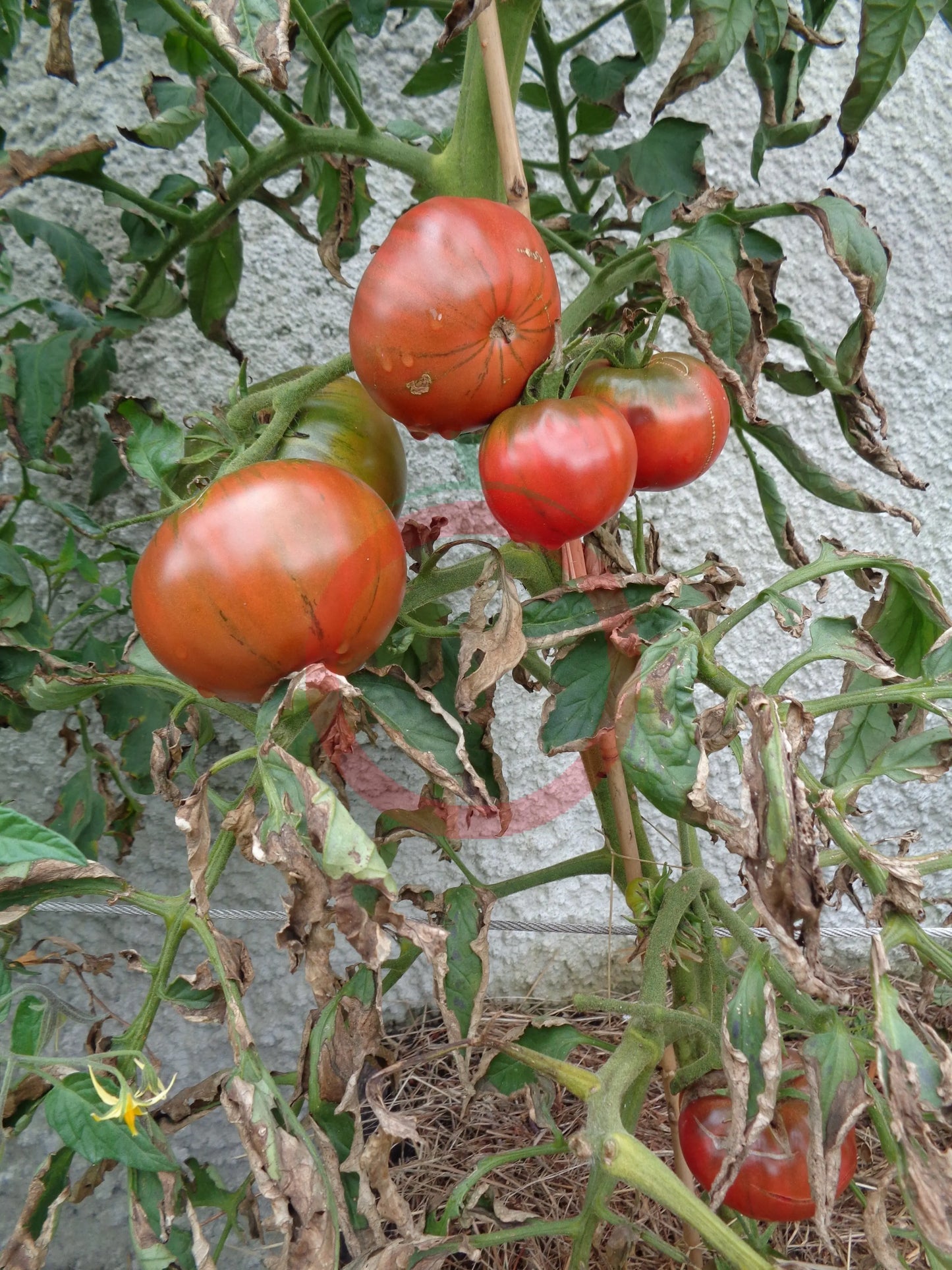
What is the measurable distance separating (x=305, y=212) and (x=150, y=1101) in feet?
2.98

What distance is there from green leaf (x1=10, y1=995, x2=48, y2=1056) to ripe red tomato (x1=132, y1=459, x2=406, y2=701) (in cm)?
23

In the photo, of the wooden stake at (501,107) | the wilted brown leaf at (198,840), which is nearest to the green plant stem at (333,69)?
the wooden stake at (501,107)

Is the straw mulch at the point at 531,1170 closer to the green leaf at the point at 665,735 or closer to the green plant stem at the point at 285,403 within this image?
the green leaf at the point at 665,735

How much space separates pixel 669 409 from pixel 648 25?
420 millimetres

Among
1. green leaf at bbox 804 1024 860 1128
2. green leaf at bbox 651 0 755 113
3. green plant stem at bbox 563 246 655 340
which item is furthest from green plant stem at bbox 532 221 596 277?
green leaf at bbox 804 1024 860 1128

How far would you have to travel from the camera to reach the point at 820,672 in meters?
1.18

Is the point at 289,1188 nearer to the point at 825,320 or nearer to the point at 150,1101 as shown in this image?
the point at 150,1101

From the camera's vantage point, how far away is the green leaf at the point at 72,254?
672 millimetres

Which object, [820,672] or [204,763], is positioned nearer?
[204,763]

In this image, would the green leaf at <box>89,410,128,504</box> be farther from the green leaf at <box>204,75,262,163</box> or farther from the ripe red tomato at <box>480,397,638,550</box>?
the ripe red tomato at <box>480,397,638,550</box>

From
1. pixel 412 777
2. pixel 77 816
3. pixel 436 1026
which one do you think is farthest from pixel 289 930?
pixel 436 1026

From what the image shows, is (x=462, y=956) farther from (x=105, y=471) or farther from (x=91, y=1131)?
(x=105, y=471)

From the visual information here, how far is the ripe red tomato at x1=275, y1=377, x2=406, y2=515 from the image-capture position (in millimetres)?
501

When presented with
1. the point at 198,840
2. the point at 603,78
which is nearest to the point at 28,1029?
the point at 198,840
